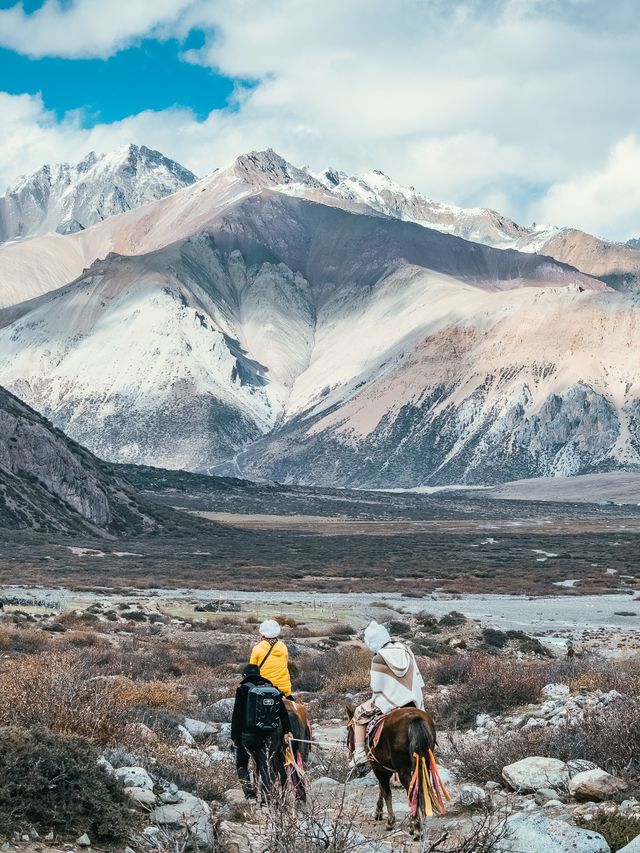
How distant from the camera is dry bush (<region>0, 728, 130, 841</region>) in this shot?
23.5ft

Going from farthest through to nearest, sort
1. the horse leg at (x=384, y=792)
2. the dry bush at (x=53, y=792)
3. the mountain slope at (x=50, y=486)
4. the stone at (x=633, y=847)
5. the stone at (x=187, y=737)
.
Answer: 1. the mountain slope at (x=50, y=486)
2. the stone at (x=187, y=737)
3. the horse leg at (x=384, y=792)
4. the dry bush at (x=53, y=792)
5. the stone at (x=633, y=847)

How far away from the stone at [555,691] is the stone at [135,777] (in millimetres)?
7559

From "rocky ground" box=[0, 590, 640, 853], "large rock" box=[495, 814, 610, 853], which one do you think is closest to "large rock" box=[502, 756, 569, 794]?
"rocky ground" box=[0, 590, 640, 853]

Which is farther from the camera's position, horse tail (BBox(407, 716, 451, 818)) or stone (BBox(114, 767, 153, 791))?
stone (BBox(114, 767, 153, 791))

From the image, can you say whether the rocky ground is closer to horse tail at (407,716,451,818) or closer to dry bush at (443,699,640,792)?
dry bush at (443,699,640,792)

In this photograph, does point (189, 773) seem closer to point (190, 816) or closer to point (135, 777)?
point (135, 777)

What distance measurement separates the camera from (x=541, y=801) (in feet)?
29.0

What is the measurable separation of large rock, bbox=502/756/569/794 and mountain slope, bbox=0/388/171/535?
64.3m

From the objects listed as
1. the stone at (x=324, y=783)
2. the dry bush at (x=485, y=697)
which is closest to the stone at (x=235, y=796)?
the stone at (x=324, y=783)

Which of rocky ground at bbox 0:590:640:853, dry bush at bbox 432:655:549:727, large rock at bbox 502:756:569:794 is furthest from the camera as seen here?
dry bush at bbox 432:655:549:727

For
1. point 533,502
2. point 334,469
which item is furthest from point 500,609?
point 334,469

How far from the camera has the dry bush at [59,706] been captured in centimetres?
903

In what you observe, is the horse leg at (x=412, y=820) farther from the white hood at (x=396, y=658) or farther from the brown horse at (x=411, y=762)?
the white hood at (x=396, y=658)

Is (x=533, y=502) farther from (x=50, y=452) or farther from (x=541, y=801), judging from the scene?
(x=541, y=801)
